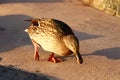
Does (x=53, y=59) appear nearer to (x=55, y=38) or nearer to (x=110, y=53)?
(x=55, y=38)

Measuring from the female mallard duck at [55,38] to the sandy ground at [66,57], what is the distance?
0.34 m

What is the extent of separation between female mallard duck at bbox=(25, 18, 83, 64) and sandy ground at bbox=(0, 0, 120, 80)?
1.11 ft

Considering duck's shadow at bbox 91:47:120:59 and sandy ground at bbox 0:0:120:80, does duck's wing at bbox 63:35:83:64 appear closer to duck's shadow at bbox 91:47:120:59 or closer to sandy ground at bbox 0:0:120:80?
sandy ground at bbox 0:0:120:80

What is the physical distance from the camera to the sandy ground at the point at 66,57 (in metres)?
6.74

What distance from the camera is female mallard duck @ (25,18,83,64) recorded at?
671 cm

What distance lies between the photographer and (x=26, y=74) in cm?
652

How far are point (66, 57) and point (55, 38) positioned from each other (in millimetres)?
764

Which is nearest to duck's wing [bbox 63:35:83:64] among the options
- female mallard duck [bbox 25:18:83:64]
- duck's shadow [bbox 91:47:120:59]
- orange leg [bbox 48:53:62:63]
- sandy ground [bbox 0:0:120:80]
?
female mallard duck [bbox 25:18:83:64]

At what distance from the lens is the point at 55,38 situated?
269 inches

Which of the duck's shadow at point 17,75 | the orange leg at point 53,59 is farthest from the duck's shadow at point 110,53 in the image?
the duck's shadow at point 17,75

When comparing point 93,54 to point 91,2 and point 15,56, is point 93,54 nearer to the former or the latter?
point 15,56

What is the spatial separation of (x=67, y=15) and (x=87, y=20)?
0.63m

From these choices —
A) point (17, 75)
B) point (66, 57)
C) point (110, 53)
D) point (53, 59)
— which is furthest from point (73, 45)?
point (110, 53)

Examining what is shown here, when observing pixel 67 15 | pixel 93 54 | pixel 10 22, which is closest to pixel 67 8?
pixel 67 15
